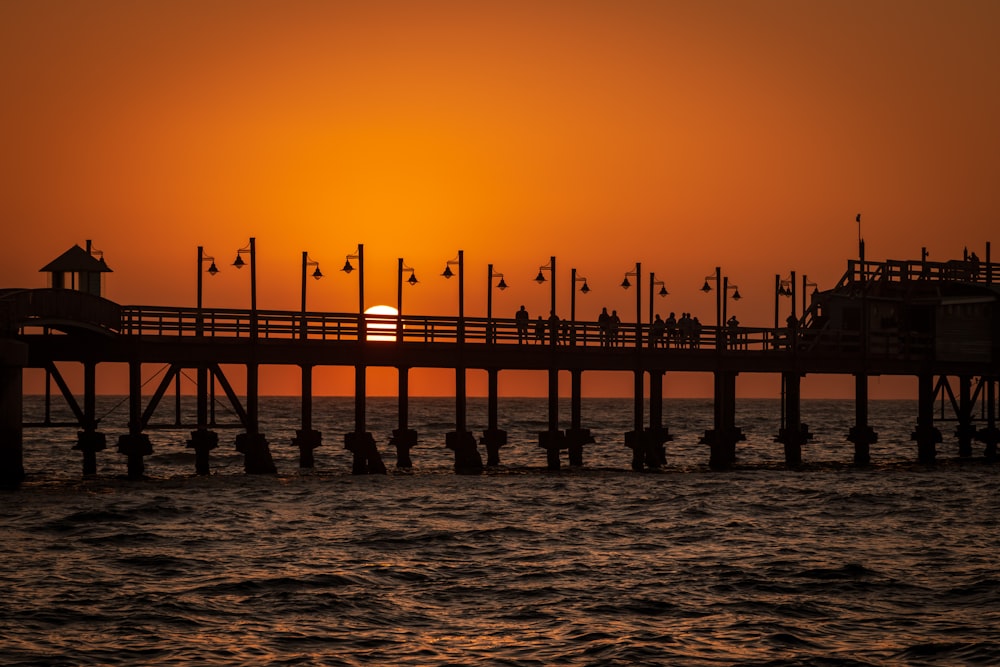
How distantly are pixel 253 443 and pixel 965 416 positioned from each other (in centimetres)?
3066

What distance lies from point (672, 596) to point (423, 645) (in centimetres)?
540

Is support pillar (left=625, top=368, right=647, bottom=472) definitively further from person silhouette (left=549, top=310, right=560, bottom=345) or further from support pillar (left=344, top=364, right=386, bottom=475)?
support pillar (left=344, top=364, right=386, bottom=475)

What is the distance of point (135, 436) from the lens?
41.8m

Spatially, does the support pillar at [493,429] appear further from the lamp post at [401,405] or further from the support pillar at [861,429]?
the support pillar at [861,429]

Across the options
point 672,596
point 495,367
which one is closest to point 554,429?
point 495,367

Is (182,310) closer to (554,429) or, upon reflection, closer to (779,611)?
(554,429)

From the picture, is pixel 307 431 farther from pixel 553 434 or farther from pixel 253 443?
pixel 553 434

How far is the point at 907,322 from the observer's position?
5312cm

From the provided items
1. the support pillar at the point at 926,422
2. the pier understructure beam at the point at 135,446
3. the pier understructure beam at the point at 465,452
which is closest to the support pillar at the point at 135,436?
the pier understructure beam at the point at 135,446

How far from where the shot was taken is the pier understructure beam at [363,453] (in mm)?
45175

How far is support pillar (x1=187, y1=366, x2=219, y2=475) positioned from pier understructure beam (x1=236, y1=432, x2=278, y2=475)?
0.83 metres

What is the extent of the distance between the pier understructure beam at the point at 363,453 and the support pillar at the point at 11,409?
11288 mm

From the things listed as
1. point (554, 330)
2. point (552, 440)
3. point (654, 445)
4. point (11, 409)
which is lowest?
point (654, 445)

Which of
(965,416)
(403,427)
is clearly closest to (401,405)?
(403,427)
